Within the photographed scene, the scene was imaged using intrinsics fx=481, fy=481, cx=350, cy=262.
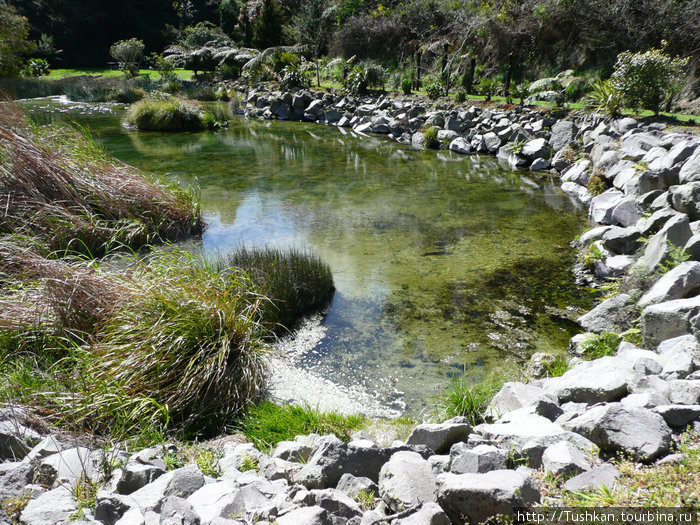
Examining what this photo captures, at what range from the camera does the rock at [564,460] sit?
2.04 m

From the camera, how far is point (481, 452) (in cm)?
217

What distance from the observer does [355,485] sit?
2201mm

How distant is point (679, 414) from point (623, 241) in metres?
4.19

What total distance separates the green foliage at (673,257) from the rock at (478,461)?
336cm

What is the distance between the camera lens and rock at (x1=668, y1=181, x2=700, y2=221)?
17.1 feet

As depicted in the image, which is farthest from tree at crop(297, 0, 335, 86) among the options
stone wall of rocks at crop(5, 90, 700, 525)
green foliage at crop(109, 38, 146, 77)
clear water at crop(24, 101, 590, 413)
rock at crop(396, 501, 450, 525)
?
rock at crop(396, 501, 450, 525)

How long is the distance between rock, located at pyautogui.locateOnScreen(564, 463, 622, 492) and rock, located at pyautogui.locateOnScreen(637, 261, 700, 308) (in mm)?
2588

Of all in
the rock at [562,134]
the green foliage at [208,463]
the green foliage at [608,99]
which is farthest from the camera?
the rock at [562,134]

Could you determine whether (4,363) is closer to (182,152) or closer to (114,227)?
(114,227)

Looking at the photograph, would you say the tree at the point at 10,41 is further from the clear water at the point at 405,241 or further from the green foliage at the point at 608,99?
the green foliage at the point at 608,99

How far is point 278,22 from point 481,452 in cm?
3067

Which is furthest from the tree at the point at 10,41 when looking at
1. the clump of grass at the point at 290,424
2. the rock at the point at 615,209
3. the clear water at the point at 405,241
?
the clump of grass at the point at 290,424

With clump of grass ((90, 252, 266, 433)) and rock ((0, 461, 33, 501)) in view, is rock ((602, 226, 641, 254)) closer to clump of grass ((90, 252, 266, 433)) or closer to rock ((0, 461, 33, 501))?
clump of grass ((90, 252, 266, 433))

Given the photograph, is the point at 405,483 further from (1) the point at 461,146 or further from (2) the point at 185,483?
(1) the point at 461,146
